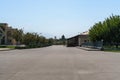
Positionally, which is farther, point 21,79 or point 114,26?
point 114,26

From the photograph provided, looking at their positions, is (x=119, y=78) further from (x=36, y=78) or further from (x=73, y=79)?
(x=36, y=78)

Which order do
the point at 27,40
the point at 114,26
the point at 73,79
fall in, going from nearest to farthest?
the point at 73,79 < the point at 114,26 < the point at 27,40

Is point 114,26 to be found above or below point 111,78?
above

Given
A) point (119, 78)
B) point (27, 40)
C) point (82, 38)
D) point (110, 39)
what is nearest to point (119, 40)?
point (110, 39)

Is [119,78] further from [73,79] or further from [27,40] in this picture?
[27,40]

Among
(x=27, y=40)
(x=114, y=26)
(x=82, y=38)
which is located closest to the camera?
(x=114, y=26)

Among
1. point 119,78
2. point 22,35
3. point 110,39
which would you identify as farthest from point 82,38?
point 119,78

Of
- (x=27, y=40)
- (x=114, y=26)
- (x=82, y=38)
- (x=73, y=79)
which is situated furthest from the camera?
(x=82, y=38)

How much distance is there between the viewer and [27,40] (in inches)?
3890

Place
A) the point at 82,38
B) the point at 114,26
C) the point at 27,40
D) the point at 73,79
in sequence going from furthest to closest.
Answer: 1. the point at 82,38
2. the point at 27,40
3. the point at 114,26
4. the point at 73,79

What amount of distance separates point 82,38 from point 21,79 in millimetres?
122360

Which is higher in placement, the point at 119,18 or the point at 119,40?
the point at 119,18

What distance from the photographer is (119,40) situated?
216 ft

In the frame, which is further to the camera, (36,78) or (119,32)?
(119,32)
